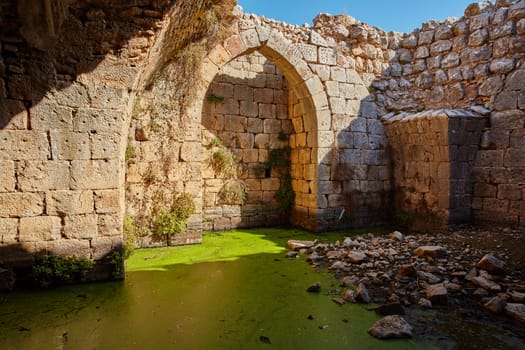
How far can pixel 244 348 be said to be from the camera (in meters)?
2.61

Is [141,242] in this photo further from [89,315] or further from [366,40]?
[366,40]

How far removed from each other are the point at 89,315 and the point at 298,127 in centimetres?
546

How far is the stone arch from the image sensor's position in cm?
599

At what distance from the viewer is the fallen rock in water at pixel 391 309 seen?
10.3 feet

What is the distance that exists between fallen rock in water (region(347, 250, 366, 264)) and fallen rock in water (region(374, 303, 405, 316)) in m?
1.38

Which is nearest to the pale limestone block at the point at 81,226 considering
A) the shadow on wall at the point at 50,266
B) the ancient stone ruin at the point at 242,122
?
the ancient stone ruin at the point at 242,122

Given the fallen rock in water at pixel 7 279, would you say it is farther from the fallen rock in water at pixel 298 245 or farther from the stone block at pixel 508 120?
the stone block at pixel 508 120

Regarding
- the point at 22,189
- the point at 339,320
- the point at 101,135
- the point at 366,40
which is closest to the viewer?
the point at 339,320

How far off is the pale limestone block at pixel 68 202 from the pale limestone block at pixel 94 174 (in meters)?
0.09

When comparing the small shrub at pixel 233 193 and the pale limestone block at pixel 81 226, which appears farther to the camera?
the small shrub at pixel 233 193

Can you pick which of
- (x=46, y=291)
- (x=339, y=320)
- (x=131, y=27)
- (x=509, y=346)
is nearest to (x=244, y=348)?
(x=339, y=320)

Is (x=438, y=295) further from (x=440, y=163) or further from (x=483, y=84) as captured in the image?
(x=483, y=84)

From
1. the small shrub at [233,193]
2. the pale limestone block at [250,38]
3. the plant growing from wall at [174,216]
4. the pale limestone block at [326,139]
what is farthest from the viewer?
the small shrub at [233,193]

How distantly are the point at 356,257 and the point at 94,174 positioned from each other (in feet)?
11.3
